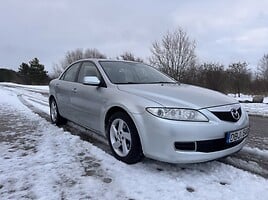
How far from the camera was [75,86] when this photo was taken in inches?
206

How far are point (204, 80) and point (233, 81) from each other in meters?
3.85

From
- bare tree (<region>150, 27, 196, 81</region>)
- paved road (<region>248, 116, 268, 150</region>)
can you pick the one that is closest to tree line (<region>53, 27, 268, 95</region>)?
Result: bare tree (<region>150, 27, 196, 81</region>)

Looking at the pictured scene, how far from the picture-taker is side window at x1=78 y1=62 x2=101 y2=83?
15.4 ft

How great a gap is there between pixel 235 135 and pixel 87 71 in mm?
2764

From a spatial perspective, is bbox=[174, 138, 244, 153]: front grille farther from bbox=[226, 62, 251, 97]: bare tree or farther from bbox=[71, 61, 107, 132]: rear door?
bbox=[226, 62, 251, 97]: bare tree

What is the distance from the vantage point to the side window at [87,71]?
4.71 meters

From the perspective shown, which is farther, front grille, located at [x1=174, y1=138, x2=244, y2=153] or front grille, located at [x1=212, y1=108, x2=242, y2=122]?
front grille, located at [x1=212, y1=108, x2=242, y2=122]

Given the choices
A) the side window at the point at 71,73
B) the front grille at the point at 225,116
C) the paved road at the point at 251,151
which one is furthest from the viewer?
the side window at the point at 71,73

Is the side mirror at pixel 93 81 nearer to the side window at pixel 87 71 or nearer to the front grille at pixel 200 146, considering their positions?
the side window at pixel 87 71

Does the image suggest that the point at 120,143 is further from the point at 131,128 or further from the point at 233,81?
the point at 233,81

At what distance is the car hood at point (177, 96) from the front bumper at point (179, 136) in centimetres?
19

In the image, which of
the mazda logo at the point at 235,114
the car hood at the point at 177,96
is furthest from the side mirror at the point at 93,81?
the mazda logo at the point at 235,114

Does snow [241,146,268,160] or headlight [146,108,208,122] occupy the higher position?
headlight [146,108,208,122]

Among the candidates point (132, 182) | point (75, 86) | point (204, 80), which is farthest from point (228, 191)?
point (204, 80)
